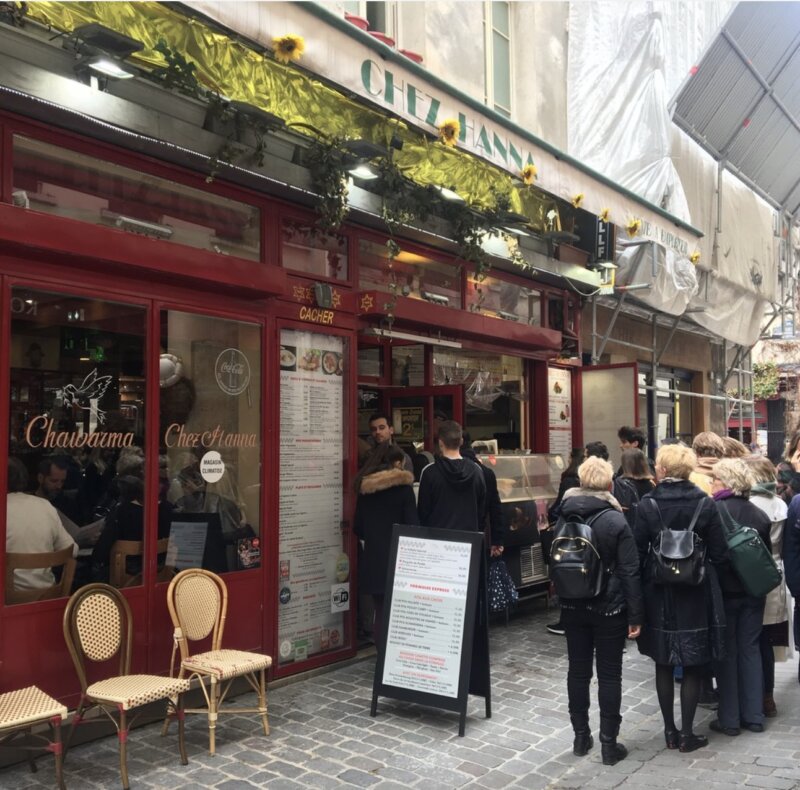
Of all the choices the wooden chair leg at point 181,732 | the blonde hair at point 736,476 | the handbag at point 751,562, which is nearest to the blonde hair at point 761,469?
the blonde hair at point 736,476

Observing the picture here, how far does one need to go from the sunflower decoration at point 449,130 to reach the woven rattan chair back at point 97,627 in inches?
137

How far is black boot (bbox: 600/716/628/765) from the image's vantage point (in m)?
4.53

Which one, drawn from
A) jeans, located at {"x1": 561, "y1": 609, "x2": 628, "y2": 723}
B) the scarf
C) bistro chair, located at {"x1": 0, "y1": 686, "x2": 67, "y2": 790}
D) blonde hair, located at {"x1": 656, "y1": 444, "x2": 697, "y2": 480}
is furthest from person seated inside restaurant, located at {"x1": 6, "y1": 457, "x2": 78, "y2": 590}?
the scarf

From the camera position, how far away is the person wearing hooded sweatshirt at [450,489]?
6184 mm

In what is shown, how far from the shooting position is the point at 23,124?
466 cm

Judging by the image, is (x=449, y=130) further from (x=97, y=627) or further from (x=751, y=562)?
(x=97, y=627)

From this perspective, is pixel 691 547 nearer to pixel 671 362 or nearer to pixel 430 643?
pixel 430 643

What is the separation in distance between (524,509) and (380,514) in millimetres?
2133

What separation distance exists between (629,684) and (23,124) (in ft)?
18.2

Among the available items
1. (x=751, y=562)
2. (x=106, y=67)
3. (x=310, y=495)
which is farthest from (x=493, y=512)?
(x=106, y=67)

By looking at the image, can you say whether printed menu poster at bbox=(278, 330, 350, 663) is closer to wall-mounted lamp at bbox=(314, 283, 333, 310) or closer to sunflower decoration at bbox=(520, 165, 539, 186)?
wall-mounted lamp at bbox=(314, 283, 333, 310)

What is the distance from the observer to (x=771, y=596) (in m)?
5.23

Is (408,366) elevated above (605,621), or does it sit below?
above

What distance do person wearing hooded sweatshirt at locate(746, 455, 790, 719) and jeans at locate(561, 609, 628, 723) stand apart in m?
1.24
